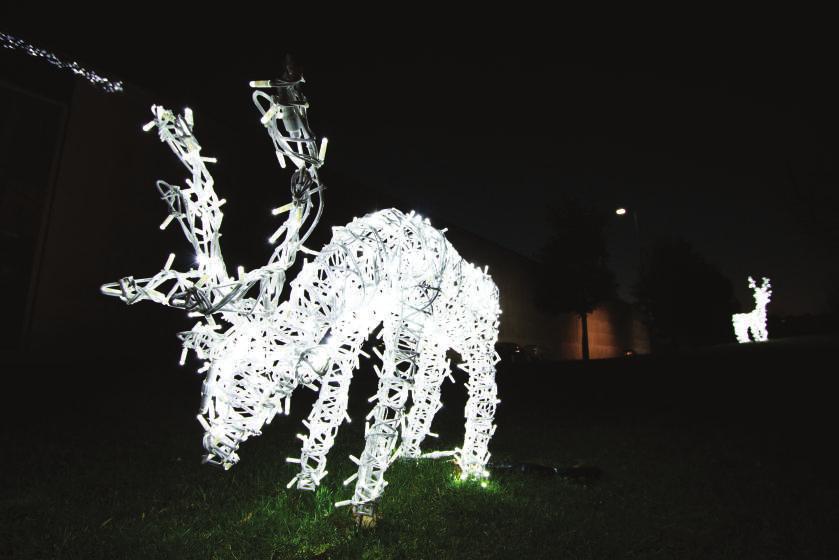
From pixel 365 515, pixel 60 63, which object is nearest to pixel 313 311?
pixel 365 515

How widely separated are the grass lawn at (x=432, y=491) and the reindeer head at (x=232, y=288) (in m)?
1.35

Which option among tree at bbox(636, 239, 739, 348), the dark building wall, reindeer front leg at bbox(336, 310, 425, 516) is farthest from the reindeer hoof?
tree at bbox(636, 239, 739, 348)

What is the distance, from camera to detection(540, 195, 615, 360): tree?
958 inches

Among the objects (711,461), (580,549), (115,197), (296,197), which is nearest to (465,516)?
(580,549)

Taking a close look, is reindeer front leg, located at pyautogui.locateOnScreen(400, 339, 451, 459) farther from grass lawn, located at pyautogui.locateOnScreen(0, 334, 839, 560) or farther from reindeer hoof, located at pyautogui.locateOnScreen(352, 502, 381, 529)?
reindeer hoof, located at pyautogui.locateOnScreen(352, 502, 381, 529)

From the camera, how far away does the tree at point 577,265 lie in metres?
24.3

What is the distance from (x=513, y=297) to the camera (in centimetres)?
2633

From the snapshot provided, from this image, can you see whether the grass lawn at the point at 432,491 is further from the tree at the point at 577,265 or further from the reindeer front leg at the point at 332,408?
the tree at the point at 577,265

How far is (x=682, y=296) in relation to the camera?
2838cm

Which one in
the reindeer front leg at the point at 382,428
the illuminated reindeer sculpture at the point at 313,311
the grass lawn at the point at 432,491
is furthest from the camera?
the grass lawn at the point at 432,491

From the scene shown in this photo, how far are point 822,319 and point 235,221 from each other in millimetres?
35455

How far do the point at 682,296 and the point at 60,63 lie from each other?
2949 centimetres

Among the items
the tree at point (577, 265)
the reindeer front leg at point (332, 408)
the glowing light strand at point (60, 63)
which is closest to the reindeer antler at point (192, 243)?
the reindeer front leg at point (332, 408)

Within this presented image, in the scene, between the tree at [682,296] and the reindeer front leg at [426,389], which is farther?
the tree at [682,296]
